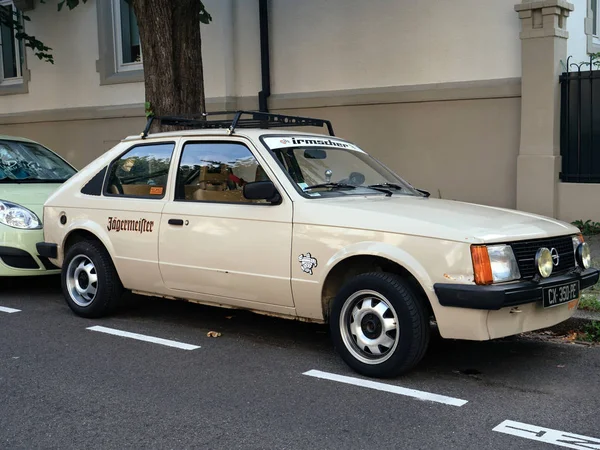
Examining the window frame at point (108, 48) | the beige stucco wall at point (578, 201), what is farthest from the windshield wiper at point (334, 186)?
the window frame at point (108, 48)

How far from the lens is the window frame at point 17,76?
57.0 feet

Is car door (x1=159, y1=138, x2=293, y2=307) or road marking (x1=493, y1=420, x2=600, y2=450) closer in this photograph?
road marking (x1=493, y1=420, x2=600, y2=450)

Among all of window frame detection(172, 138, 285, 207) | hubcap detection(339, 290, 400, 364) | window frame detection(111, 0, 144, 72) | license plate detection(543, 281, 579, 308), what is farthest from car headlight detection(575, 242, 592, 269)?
window frame detection(111, 0, 144, 72)

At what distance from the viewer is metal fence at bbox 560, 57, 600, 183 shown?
34.2 feet

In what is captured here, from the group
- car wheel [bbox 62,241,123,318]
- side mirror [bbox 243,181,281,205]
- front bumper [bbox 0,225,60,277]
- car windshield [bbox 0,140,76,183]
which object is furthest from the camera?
car windshield [bbox 0,140,76,183]

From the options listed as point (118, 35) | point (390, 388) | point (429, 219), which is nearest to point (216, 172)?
point (429, 219)

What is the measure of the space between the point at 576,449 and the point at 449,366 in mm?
1567

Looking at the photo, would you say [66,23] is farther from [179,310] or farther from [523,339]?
[523,339]

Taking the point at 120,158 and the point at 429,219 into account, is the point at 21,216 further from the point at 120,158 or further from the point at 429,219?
the point at 429,219

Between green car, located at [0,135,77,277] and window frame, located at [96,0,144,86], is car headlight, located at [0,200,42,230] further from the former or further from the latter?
window frame, located at [96,0,144,86]

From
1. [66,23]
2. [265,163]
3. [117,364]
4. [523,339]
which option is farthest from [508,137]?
[66,23]

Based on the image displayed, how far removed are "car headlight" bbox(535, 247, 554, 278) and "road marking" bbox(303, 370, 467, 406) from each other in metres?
1.00

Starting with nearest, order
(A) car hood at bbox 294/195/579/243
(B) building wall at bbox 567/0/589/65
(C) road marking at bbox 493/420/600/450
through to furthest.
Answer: (C) road marking at bbox 493/420/600/450 → (A) car hood at bbox 294/195/579/243 → (B) building wall at bbox 567/0/589/65

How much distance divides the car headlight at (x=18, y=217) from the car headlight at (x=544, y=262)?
5.21m
